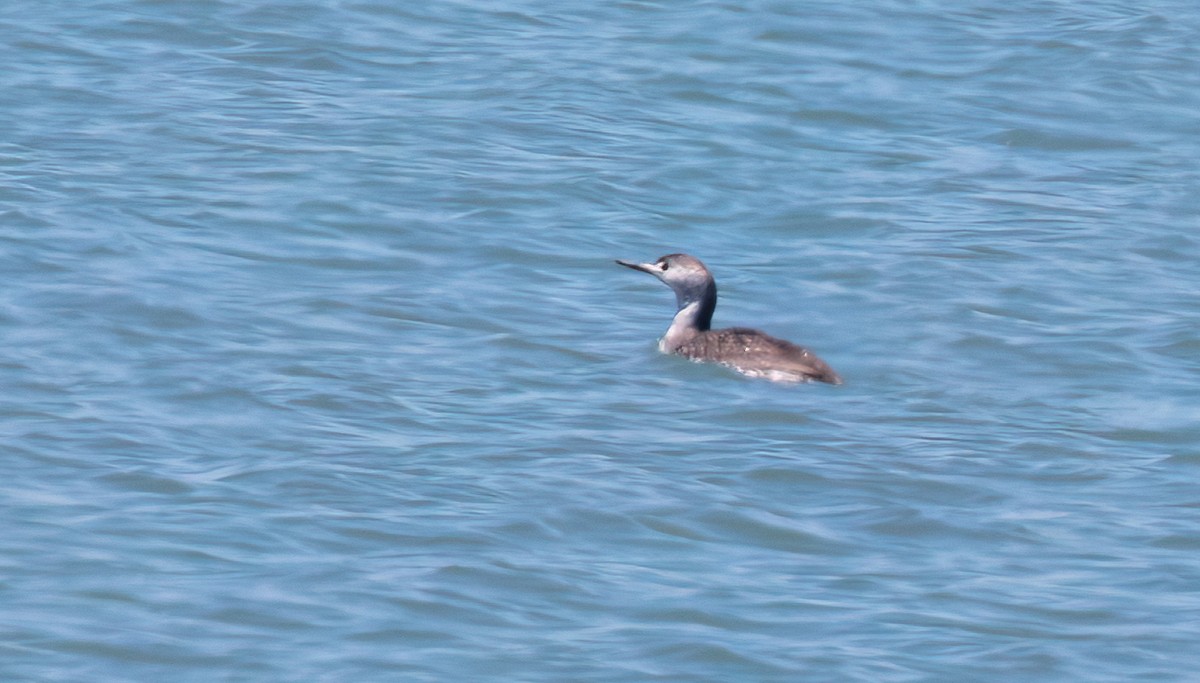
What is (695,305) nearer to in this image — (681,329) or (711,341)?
(681,329)

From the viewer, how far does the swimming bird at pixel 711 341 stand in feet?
38.1

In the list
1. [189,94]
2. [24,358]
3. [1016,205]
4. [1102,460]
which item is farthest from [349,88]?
[1102,460]

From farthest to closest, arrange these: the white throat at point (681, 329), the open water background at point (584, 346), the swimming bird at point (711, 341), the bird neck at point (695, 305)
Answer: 1. the bird neck at point (695, 305)
2. the white throat at point (681, 329)
3. the swimming bird at point (711, 341)
4. the open water background at point (584, 346)

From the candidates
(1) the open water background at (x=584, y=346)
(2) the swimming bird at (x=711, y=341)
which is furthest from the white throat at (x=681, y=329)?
(1) the open water background at (x=584, y=346)

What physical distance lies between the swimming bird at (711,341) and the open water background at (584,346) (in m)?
0.15

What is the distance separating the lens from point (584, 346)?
12.1 metres

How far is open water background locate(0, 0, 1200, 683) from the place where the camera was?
8.20m

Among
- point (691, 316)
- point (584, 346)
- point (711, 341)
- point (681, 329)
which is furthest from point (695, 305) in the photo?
point (584, 346)

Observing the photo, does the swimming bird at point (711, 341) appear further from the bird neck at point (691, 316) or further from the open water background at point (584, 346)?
the open water background at point (584, 346)

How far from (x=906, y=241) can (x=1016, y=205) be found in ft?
4.51

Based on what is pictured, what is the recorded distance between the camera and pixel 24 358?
11.0 metres

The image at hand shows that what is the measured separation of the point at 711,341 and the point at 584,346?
2.34 ft

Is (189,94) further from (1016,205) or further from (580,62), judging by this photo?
(1016,205)

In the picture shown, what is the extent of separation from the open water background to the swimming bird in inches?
5.7
